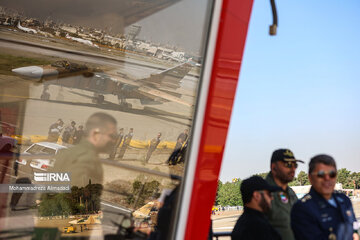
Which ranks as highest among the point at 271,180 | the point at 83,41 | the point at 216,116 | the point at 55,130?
the point at 83,41

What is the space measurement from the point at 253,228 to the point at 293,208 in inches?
9.2

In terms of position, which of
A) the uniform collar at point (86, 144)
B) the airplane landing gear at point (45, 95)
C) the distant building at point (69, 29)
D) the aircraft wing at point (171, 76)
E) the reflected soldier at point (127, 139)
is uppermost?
the distant building at point (69, 29)

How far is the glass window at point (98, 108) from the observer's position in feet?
6.11

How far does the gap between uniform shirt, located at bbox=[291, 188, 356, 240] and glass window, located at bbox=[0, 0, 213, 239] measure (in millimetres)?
758

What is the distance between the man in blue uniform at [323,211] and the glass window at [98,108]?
76 cm

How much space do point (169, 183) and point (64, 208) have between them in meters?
0.67

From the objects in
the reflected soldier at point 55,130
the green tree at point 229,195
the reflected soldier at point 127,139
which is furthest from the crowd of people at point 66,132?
the green tree at point 229,195

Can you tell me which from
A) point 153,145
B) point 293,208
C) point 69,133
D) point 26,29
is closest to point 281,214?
point 293,208

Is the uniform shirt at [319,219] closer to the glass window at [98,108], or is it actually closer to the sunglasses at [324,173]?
the sunglasses at [324,173]

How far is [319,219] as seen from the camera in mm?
2104

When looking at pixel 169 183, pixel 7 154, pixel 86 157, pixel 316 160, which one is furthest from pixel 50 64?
pixel 316 160

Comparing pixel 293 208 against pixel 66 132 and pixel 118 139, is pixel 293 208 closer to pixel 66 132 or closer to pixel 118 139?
pixel 118 139

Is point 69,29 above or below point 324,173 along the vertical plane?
above

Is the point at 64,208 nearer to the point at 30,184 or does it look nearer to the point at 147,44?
→ the point at 30,184
